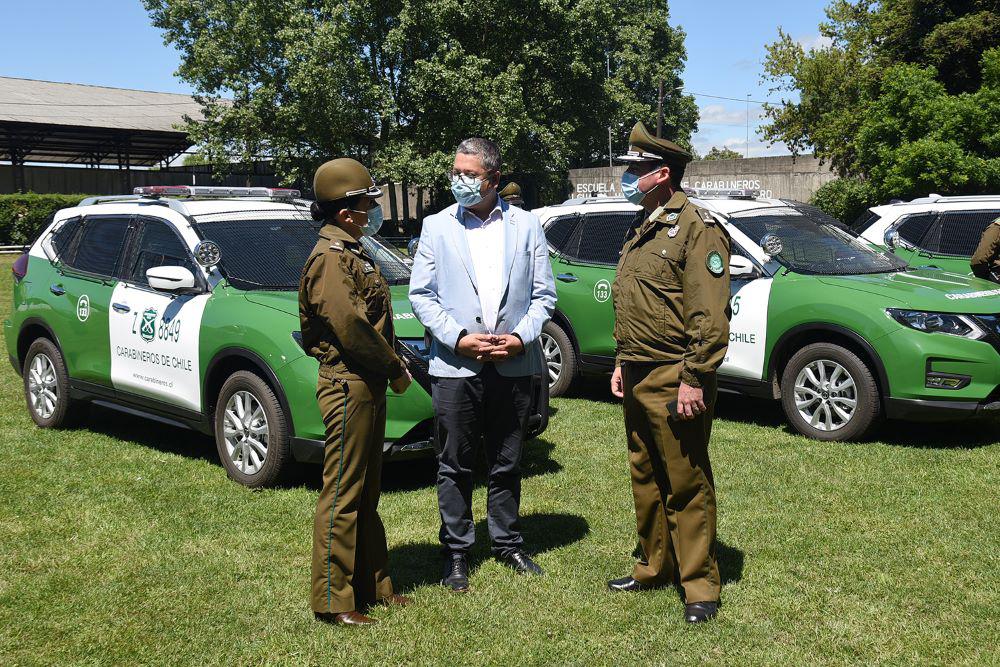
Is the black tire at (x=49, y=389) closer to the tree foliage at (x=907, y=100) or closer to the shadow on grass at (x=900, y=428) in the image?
the shadow on grass at (x=900, y=428)

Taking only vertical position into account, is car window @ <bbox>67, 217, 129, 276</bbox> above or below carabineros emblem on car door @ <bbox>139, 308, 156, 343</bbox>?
above

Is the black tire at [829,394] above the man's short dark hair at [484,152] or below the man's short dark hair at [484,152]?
below

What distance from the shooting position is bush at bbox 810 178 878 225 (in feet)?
86.1

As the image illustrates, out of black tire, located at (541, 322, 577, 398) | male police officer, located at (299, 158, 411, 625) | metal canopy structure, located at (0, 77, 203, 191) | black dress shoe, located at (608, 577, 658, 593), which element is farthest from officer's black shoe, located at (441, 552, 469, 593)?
metal canopy structure, located at (0, 77, 203, 191)

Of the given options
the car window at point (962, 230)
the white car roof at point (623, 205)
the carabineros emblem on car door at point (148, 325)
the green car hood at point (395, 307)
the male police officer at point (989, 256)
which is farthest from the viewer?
the car window at point (962, 230)

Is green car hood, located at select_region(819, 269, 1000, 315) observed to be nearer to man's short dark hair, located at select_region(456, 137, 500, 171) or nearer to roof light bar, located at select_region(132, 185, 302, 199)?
man's short dark hair, located at select_region(456, 137, 500, 171)

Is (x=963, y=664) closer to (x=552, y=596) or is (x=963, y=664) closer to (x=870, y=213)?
(x=552, y=596)

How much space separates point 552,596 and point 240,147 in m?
35.3

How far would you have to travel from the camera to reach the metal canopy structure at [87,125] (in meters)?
40.3

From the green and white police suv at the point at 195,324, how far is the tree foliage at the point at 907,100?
64.3 ft

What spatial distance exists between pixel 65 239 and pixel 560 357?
172 inches

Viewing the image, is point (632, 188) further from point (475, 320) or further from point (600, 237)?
point (600, 237)

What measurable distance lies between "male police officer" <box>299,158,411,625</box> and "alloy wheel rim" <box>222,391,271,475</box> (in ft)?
6.81

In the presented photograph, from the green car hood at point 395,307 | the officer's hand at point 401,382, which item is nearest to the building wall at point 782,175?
the green car hood at point 395,307
